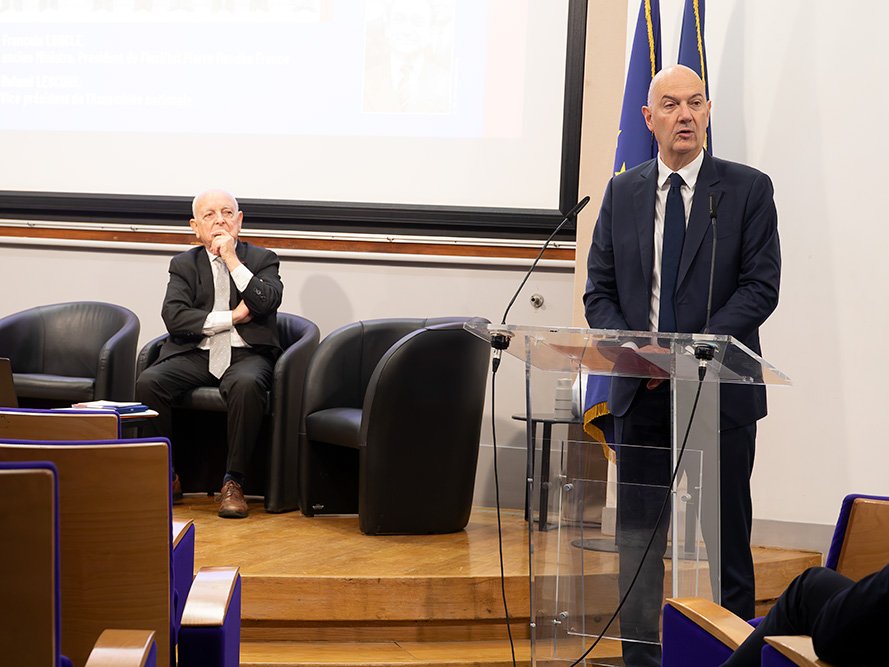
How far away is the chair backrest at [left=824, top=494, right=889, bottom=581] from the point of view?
195cm

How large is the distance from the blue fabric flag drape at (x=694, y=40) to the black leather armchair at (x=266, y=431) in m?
1.94

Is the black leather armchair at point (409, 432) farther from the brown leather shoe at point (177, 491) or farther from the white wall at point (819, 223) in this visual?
the white wall at point (819, 223)

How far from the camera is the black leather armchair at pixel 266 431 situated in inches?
179

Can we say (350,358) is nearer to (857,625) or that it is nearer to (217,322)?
(217,322)

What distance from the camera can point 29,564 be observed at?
1362 millimetres

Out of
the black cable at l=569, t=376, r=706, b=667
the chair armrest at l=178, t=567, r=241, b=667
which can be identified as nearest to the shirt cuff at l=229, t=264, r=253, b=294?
the black cable at l=569, t=376, r=706, b=667

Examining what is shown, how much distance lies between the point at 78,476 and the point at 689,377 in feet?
4.46

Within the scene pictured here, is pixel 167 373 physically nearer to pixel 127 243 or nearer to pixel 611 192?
pixel 127 243

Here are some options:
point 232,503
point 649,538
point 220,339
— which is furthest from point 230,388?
point 649,538

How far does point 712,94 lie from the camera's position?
4406 millimetres

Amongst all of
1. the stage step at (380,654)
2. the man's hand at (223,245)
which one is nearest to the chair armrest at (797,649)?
the stage step at (380,654)

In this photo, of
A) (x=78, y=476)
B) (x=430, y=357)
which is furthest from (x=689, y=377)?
(x=430, y=357)

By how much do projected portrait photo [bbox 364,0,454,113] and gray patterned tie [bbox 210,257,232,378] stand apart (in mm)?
1221

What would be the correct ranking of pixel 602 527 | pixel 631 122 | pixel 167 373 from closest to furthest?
pixel 602 527, pixel 631 122, pixel 167 373
